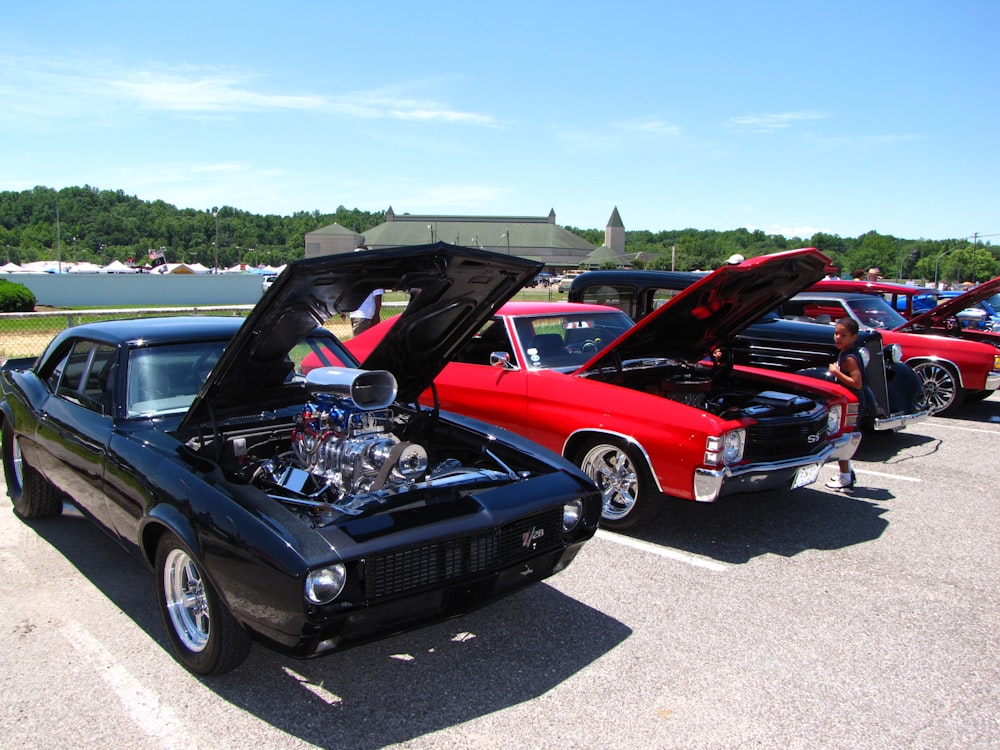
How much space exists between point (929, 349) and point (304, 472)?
909cm

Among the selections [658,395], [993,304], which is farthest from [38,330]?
[993,304]

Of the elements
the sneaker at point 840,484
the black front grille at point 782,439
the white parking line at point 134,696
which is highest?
the black front grille at point 782,439

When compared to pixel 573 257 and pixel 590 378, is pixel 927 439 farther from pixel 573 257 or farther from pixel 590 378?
pixel 573 257

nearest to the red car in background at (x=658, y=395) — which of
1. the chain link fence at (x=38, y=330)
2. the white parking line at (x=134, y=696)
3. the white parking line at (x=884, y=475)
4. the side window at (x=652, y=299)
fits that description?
the white parking line at (x=884, y=475)

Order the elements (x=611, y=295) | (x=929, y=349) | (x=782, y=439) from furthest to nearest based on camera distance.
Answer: (x=611, y=295)
(x=929, y=349)
(x=782, y=439)

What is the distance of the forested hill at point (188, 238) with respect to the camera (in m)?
109

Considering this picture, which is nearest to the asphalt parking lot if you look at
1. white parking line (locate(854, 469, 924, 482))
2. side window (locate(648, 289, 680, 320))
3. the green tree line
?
white parking line (locate(854, 469, 924, 482))

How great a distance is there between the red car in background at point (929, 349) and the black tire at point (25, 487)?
8.08 meters

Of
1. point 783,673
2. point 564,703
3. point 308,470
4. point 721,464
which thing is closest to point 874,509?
point 721,464

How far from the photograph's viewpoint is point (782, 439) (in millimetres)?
5043

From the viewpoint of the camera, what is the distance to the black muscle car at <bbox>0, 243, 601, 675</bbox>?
2887mm

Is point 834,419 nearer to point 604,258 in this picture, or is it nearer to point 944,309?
point 944,309

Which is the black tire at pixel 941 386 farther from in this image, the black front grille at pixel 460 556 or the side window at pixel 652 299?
the black front grille at pixel 460 556

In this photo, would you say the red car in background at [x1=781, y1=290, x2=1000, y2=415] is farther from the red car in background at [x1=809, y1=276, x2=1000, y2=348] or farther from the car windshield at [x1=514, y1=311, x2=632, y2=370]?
the car windshield at [x1=514, y1=311, x2=632, y2=370]
